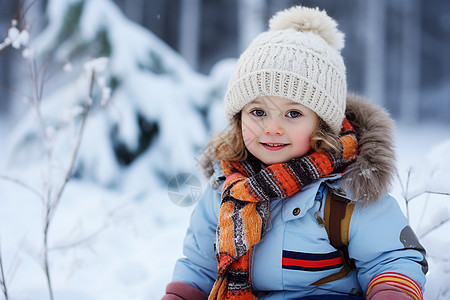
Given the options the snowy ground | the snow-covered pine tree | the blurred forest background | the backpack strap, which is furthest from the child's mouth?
the blurred forest background

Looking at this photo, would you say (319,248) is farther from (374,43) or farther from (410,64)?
(410,64)

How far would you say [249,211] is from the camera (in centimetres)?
117

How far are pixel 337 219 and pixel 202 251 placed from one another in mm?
509

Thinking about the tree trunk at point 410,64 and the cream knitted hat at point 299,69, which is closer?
the cream knitted hat at point 299,69

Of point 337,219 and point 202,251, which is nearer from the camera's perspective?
point 337,219

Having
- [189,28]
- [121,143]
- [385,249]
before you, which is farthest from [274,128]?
[189,28]

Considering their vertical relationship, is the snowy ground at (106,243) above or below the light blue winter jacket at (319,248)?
below

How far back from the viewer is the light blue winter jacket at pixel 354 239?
107 centimetres

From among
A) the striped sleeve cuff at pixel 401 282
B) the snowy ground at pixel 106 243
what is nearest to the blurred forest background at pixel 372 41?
the snowy ground at pixel 106 243

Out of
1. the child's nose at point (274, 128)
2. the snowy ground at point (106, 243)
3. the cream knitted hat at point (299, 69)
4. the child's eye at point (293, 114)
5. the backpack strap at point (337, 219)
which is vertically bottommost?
the snowy ground at point (106, 243)

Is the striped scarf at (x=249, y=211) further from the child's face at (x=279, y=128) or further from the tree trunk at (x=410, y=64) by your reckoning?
the tree trunk at (x=410, y=64)

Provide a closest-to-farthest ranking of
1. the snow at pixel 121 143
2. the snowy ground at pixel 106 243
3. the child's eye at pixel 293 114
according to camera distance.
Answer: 1. the child's eye at pixel 293 114
2. the snowy ground at pixel 106 243
3. the snow at pixel 121 143

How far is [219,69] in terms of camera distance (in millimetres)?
2975

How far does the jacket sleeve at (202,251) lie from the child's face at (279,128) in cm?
27
